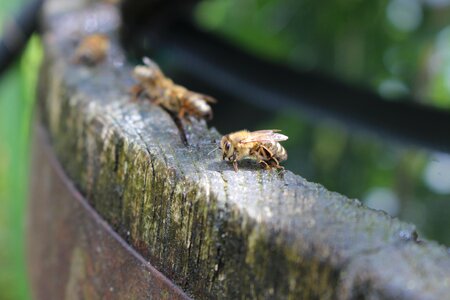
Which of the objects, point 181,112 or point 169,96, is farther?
point 169,96

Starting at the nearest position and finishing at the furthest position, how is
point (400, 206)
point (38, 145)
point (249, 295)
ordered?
point (249, 295), point (38, 145), point (400, 206)

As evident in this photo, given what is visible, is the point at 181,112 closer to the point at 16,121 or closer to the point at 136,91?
the point at 136,91

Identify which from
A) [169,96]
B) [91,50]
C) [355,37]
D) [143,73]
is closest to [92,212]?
[169,96]

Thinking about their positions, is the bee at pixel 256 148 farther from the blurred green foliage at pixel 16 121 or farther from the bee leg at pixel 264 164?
the blurred green foliage at pixel 16 121

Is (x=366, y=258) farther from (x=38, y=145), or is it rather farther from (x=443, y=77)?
(x=443, y=77)

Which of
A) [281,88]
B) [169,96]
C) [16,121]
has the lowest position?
[16,121]

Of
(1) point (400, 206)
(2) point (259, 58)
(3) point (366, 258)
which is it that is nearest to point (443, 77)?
(1) point (400, 206)
